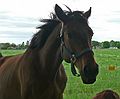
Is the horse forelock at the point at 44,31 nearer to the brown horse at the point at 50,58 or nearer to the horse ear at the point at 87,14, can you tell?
the brown horse at the point at 50,58

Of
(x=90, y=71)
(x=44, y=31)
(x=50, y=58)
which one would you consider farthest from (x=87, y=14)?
(x=90, y=71)

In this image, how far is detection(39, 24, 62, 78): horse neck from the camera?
6.47 meters

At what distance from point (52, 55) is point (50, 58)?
6 centimetres

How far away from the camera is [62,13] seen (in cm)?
612

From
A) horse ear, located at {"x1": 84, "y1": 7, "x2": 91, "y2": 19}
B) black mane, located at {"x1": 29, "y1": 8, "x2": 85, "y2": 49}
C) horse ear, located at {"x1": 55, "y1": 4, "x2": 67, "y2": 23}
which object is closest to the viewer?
horse ear, located at {"x1": 55, "y1": 4, "x2": 67, "y2": 23}

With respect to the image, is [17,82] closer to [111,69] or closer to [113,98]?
[113,98]

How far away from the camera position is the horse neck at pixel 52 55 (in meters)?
6.47

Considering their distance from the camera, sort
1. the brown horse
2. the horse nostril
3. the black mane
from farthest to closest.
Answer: the black mane, the brown horse, the horse nostril

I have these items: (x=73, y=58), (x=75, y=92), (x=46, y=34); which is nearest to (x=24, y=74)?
(x=46, y=34)

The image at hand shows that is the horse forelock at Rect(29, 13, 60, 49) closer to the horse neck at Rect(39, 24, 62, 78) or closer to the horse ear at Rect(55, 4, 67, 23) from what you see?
the horse neck at Rect(39, 24, 62, 78)

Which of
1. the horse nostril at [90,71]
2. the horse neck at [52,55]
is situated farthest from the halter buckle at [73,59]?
the horse neck at [52,55]

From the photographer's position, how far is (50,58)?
21.6 feet

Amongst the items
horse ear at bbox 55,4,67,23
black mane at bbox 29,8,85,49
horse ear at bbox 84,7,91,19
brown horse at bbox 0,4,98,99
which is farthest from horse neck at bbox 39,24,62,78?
horse ear at bbox 84,7,91,19

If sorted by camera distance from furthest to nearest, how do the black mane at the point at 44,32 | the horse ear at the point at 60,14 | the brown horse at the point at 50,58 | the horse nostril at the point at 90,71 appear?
the black mane at the point at 44,32, the horse ear at the point at 60,14, the brown horse at the point at 50,58, the horse nostril at the point at 90,71
